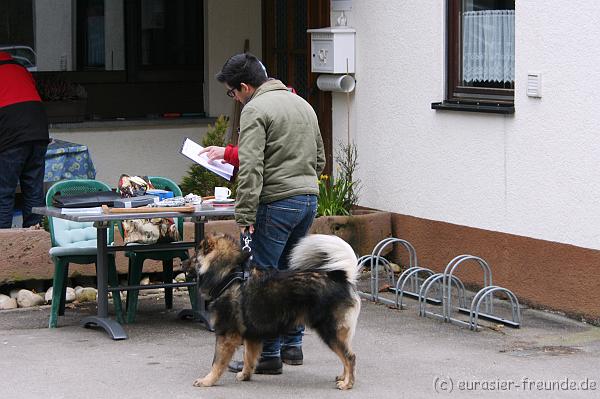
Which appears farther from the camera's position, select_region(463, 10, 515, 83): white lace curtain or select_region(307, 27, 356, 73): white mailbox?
select_region(307, 27, 356, 73): white mailbox

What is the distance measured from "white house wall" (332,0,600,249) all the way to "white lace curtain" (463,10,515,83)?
0.22m

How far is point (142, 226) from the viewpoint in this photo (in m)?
8.52

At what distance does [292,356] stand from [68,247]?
6.83 ft

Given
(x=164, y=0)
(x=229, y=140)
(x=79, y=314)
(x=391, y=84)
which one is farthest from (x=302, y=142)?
(x=164, y=0)

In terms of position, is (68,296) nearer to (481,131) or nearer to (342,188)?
(342,188)

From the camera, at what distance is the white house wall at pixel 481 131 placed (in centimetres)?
853

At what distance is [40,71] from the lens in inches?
504

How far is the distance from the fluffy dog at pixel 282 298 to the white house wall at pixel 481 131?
2.49 meters

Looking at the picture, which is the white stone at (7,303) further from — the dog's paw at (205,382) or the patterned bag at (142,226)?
the dog's paw at (205,382)

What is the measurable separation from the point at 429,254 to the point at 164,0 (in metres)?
4.97

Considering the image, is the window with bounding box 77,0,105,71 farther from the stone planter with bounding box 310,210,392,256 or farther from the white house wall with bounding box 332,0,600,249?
the stone planter with bounding box 310,210,392,256

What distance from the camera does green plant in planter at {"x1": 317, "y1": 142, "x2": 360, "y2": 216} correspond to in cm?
1069

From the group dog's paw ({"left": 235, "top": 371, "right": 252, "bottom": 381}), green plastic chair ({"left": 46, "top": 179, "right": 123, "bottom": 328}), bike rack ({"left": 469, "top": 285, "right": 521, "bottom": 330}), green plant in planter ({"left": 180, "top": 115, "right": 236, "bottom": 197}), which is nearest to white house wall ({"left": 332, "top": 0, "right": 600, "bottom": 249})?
bike rack ({"left": 469, "top": 285, "right": 521, "bottom": 330})

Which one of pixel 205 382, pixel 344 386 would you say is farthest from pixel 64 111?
pixel 344 386
